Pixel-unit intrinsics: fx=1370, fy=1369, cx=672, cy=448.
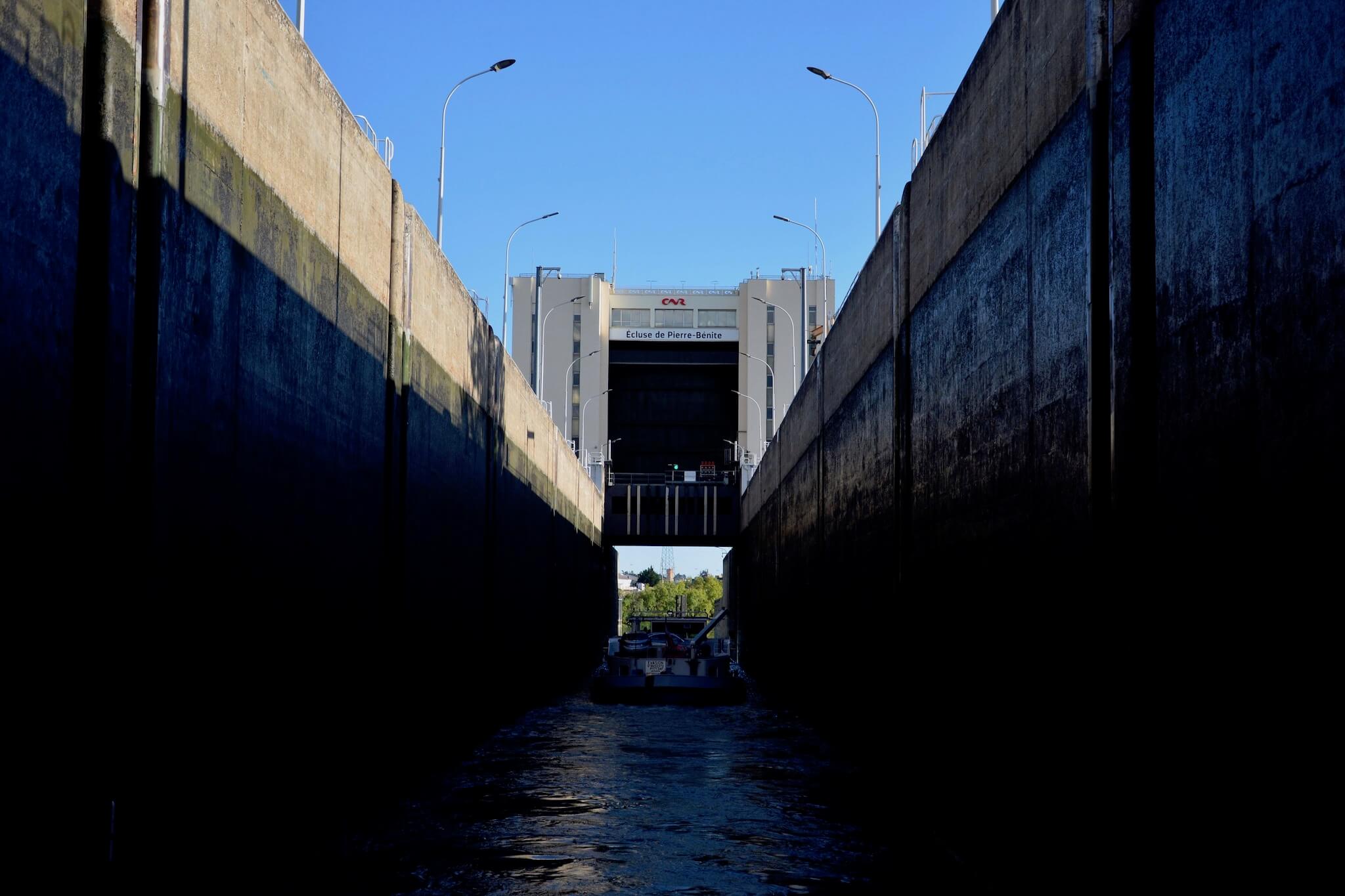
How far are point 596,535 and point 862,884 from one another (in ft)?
149

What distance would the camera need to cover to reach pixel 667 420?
85250 mm

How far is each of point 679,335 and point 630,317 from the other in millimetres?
3741

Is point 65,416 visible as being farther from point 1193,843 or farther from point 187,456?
point 1193,843

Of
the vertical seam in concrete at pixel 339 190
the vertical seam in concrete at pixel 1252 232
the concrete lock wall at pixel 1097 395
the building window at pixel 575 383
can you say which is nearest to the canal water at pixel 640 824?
the concrete lock wall at pixel 1097 395

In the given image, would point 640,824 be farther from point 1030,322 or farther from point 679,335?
point 679,335

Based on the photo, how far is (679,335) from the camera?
84.2 metres

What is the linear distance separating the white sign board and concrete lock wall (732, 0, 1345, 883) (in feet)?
218

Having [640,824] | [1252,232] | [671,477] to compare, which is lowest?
[640,824]

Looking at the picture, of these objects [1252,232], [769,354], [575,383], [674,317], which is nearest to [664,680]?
[1252,232]

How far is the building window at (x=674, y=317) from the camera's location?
8450 centimetres

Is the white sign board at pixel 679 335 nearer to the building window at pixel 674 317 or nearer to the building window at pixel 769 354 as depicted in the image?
the building window at pixel 674 317

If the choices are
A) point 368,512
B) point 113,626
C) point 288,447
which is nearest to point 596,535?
point 368,512

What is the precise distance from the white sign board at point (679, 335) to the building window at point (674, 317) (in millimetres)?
341

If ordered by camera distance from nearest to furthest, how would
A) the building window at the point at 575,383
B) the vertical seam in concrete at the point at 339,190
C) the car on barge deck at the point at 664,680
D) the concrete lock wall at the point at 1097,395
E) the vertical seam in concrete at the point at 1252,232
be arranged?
the concrete lock wall at the point at 1097,395, the vertical seam in concrete at the point at 1252,232, the vertical seam in concrete at the point at 339,190, the car on barge deck at the point at 664,680, the building window at the point at 575,383
